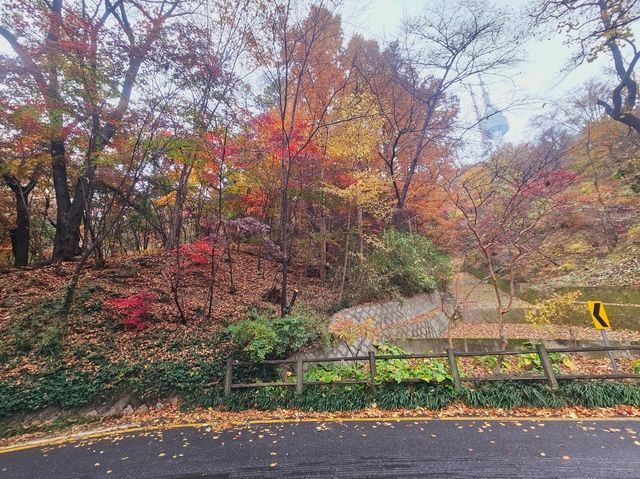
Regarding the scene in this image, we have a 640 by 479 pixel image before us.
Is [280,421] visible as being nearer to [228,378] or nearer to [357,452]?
[228,378]

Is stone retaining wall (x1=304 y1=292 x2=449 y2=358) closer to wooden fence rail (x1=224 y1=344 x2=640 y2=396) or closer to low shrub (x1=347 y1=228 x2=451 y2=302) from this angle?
low shrub (x1=347 y1=228 x2=451 y2=302)

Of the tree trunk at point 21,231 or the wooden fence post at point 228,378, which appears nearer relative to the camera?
the wooden fence post at point 228,378

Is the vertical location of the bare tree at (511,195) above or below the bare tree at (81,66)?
below

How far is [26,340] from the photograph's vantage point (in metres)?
6.16

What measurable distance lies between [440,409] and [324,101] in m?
10.1

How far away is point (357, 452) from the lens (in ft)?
12.7

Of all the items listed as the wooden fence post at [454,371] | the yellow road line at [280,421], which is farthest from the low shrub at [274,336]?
the wooden fence post at [454,371]

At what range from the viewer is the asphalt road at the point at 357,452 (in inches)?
135

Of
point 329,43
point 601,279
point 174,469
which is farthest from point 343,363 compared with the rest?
point 601,279

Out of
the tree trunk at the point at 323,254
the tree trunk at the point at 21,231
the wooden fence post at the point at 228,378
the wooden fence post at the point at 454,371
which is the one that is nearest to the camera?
the wooden fence post at the point at 454,371

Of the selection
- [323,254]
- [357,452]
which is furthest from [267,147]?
[357,452]

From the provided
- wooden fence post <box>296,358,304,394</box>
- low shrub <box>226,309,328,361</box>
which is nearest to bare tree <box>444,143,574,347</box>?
low shrub <box>226,309,328,361</box>

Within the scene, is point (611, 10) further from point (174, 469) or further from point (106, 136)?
point (106, 136)

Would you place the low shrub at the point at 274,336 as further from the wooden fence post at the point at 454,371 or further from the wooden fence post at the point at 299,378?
the wooden fence post at the point at 454,371
